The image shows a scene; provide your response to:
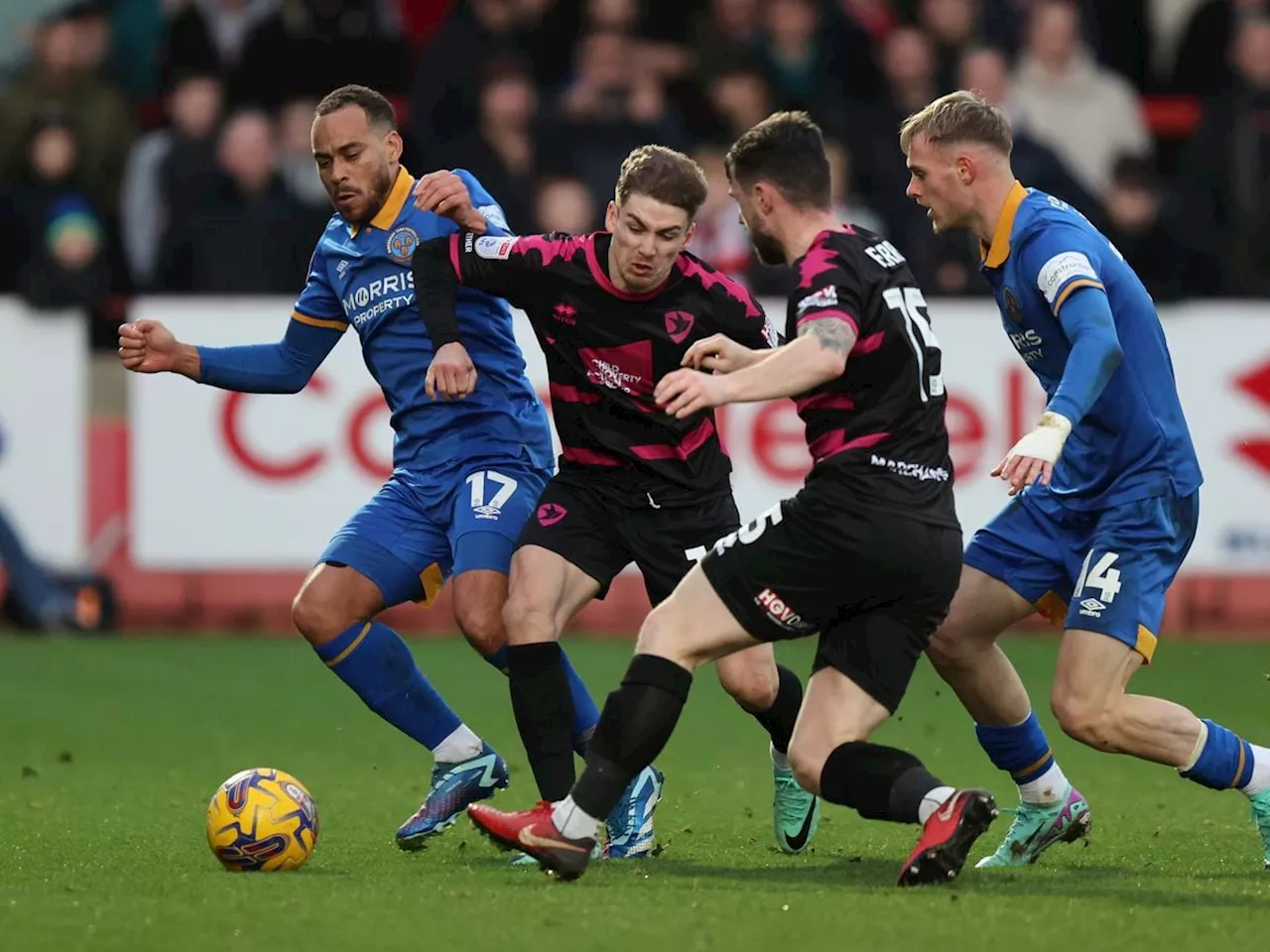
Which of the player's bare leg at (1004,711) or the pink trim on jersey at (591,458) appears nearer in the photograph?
the player's bare leg at (1004,711)

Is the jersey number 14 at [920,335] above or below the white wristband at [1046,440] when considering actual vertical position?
above

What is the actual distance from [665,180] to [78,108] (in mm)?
9386

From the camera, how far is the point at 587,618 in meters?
13.4

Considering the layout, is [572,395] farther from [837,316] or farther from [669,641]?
[837,316]

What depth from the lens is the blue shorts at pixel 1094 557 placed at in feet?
21.5

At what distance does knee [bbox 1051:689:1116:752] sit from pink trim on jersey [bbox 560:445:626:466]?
1584mm

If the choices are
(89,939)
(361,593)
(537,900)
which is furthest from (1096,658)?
(89,939)

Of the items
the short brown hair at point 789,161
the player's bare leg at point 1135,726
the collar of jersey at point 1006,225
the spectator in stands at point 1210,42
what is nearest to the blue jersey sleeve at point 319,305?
the short brown hair at point 789,161

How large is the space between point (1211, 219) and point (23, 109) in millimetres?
8059

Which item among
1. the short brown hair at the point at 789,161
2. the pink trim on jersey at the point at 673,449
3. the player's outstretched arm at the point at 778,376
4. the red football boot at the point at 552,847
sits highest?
the short brown hair at the point at 789,161

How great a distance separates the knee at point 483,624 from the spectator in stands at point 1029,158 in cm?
799

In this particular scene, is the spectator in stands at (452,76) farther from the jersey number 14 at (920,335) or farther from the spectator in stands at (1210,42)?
the jersey number 14 at (920,335)

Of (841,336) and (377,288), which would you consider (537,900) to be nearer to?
(841,336)

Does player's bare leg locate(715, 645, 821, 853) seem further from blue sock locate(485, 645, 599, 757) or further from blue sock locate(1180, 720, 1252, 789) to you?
blue sock locate(1180, 720, 1252, 789)
